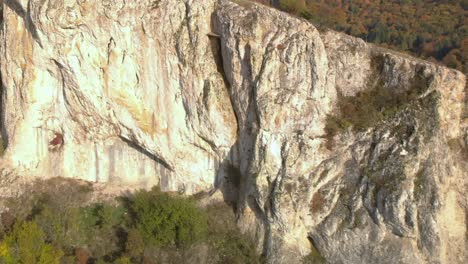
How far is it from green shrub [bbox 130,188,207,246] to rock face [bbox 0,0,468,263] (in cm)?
200

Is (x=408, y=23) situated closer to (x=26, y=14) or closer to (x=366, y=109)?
(x=366, y=109)

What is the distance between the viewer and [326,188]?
18516 mm

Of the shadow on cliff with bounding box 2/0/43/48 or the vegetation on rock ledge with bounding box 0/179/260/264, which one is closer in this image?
the vegetation on rock ledge with bounding box 0/179/260/264

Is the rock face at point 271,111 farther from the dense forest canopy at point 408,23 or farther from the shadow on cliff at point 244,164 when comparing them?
the dense forest canopy at point 408,23

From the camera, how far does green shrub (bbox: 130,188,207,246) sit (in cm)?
1973

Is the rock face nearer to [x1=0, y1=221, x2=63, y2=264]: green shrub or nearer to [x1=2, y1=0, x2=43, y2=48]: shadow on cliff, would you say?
[x1=2, y1=0, x2=43, y2=48]: shadow on cliff

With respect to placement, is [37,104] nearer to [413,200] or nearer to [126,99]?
[126,99]

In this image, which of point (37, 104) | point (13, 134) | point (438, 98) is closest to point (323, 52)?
point (438, 98)

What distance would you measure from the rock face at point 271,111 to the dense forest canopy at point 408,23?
10120mm

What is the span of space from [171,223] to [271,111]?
6.64 metres

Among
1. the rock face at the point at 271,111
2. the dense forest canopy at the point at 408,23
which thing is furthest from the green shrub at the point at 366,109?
the dense forest canopy at the point at 408,23

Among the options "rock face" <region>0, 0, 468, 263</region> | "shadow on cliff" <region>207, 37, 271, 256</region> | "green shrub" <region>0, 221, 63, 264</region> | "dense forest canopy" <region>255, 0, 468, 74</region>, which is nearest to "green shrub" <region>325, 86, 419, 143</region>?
"rock face" <region>0, 0, 468, 263</region>

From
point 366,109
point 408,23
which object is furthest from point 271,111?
point 408,23

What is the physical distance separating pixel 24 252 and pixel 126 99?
25.5ft
